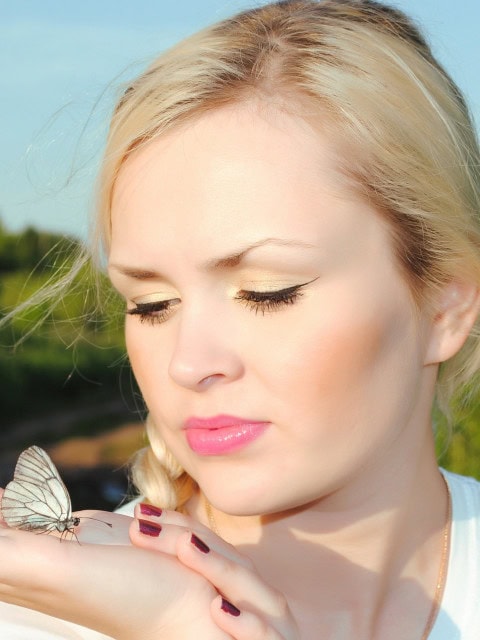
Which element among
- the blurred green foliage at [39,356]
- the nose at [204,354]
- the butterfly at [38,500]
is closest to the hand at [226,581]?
the butterfly at [38,500]

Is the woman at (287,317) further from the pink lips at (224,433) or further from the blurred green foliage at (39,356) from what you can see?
the blurred green foliage at (39,356)

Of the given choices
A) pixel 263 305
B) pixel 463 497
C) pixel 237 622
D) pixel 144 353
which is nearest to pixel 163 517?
pixel 237 622

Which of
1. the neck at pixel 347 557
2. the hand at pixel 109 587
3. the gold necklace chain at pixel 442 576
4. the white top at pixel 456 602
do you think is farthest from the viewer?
the gold necklace chain at pixel 442 576

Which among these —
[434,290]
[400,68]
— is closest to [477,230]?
[434,290]

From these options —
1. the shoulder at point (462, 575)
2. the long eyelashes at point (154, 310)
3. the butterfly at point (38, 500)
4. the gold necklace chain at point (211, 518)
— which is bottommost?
the shoulder at point (462, 575)

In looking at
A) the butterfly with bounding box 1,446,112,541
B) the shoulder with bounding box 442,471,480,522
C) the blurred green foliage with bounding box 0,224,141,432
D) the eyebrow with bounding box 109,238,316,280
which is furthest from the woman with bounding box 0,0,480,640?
the blurred green foliage with bounding box 0,224,141,432

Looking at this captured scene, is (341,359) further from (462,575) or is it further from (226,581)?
(462,575)
